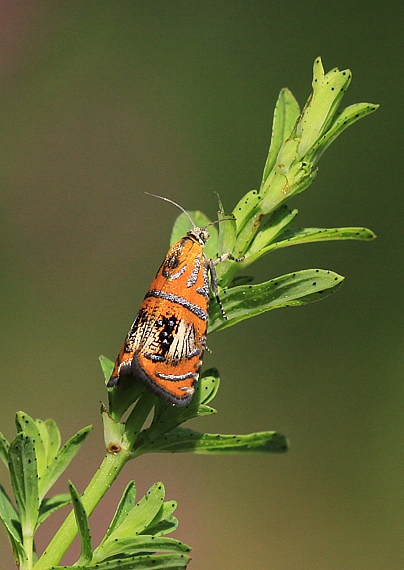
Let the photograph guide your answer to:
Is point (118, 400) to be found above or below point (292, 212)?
below

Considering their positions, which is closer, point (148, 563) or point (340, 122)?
point (148, 563)

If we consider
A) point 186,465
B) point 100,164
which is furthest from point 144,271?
point 186,465

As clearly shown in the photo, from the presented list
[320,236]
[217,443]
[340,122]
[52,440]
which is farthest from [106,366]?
[340,122]

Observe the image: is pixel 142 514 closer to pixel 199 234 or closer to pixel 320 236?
pixel 320 236

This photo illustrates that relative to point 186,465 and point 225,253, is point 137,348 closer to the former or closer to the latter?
point 225,253

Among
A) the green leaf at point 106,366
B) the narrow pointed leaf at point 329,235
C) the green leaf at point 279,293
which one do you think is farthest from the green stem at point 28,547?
the narrow pointed leaf at point 329,235

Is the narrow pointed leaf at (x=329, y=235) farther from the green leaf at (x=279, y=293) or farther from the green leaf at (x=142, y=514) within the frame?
the green leaf at (x=142, y=514)

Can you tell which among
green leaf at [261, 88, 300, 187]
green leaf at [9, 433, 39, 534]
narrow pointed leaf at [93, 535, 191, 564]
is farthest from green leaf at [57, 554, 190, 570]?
green leaf at [261, 88, 300, 187]
